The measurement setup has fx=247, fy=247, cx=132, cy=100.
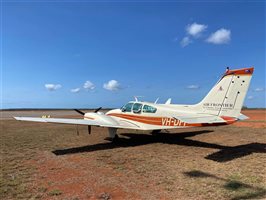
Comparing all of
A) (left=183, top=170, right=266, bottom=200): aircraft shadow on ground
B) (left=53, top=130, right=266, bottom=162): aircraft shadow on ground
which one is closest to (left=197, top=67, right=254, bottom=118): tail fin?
(left=53, top=130, right=266, bottom=162): aircraft shadow on ground

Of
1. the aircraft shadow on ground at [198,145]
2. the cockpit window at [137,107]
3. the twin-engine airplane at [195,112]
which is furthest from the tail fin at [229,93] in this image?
the cockpit window at [137,107]

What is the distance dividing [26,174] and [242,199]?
6.38 m

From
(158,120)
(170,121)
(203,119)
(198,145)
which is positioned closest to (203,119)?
(203,119)

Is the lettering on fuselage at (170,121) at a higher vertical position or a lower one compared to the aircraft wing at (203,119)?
lower

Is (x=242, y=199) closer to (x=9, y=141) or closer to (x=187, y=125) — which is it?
(x=187, y=125)

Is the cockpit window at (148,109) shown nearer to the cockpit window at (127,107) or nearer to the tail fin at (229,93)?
the cockpit window at (127,107)

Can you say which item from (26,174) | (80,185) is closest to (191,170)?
(80,185)

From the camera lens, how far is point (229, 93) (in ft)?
36.9

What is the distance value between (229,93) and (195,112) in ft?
6.13

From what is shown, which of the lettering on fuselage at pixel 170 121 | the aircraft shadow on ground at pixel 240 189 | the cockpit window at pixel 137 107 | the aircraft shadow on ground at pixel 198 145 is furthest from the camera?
the cockpit window at pixel 137 107

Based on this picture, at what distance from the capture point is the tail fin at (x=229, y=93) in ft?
35.5

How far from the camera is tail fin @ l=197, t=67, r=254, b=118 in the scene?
1081cm

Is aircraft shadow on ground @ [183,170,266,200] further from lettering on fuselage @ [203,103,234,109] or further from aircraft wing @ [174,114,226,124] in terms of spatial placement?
lettering on fuselage @ [203,103,234,109]

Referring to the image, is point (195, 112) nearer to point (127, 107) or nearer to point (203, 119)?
point (203, 119)
